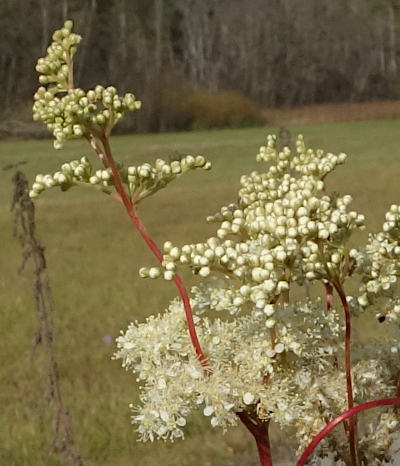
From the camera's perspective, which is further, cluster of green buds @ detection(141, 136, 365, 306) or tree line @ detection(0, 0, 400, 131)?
tree line @ detection(0, 0, 400, 131)

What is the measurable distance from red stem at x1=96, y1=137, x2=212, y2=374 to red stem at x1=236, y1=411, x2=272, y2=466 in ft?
0.20

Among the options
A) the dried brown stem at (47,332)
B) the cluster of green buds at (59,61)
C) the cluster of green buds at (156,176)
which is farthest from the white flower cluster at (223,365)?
the dried brown stem at (47,332)

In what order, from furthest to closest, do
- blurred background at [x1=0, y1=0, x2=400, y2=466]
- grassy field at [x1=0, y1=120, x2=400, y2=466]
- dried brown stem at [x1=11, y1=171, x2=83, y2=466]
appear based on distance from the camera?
1. blurred background at [x1=0, y1=0, x2=400, y2=466]
2. grassy field at [x1=0, y1=120, x2=400, y2=466]
3. dried brown stem at [x1=11, y1=171, x2=83, y2=466]

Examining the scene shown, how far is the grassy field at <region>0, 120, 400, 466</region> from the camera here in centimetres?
233

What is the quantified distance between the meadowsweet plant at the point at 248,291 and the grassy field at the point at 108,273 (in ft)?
4.97

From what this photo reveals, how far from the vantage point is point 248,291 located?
27.6 inches

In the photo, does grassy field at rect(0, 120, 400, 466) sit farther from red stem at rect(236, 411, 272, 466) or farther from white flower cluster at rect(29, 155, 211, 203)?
white flower cluster at rect(29, 155, 211, 203)

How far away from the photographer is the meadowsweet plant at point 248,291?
0.70 m

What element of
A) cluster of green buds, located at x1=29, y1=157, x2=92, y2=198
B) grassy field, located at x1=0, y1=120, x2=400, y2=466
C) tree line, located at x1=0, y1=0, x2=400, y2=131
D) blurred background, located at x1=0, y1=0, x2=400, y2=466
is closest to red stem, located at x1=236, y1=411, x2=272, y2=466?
cluster of green buds, located at x1=29, y1=157, x2=92, y2=198

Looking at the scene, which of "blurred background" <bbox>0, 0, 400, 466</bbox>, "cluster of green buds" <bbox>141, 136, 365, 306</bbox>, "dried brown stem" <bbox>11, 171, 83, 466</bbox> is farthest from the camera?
"blurred background" <bbox>0, 0, 400, 466</bbox>

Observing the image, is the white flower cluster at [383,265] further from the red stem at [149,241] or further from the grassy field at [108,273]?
the grassy field at [108,273]

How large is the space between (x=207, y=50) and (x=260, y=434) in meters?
3.94

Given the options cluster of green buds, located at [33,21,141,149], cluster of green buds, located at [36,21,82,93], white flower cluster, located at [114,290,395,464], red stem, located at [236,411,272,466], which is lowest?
red stem, located at [236,411,272,466]

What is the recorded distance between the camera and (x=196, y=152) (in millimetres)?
4848
